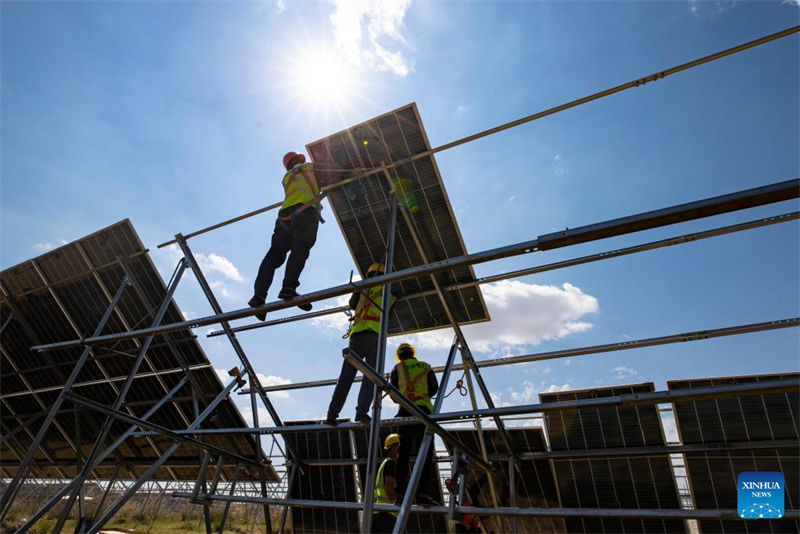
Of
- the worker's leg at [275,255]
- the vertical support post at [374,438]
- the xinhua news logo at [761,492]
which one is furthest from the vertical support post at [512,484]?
the worker's leg at [275,255]

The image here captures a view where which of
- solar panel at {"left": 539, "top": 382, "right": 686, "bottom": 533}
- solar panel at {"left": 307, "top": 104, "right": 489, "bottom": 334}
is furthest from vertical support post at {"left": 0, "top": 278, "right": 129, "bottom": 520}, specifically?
solar panel at {"left": 539, "top": 382, "right": 686, "bottom": 533}

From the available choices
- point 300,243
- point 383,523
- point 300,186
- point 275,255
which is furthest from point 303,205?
point 383,523

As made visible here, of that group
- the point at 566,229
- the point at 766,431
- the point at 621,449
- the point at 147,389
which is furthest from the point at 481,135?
the point at 147,389

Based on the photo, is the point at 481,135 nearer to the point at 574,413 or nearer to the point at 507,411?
the point at 507,411

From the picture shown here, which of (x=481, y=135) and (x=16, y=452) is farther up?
(x=481, y=135)

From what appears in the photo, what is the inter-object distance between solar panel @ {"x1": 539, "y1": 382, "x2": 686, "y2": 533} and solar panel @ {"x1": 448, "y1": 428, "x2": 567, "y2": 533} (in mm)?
181

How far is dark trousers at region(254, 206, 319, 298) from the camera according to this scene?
6.23 m

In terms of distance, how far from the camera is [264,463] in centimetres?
1036

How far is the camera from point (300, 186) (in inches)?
267

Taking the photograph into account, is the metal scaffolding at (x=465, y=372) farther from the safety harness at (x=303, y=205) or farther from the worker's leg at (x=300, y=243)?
the safety harness at (x=303, y=205)

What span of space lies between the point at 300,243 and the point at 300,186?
35.5 inches

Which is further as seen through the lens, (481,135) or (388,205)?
(388,205)

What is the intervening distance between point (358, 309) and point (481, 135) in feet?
9.75

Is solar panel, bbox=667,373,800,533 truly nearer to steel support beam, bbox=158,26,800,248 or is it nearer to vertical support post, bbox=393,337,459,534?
vertical support post, bbox=393,337,459,534
